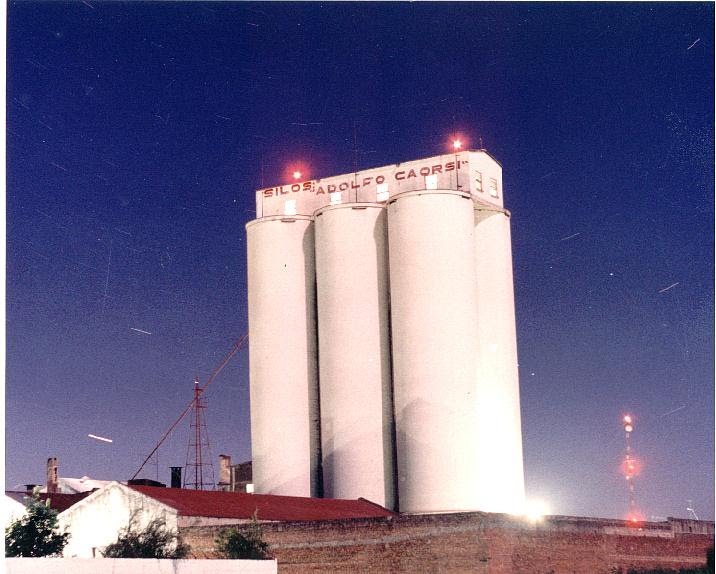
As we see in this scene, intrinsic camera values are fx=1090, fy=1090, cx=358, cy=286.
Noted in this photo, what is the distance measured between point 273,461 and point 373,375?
7.10 m

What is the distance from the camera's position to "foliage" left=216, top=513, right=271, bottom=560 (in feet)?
125

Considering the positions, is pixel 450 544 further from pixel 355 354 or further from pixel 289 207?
pixel 289 207

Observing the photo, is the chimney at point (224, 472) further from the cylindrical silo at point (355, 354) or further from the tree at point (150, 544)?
the tree at point (150, 544)

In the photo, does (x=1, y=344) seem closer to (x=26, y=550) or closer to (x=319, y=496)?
(x=26, y=550)

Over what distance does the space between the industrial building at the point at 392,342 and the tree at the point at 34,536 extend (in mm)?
18478

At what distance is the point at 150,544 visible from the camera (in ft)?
121

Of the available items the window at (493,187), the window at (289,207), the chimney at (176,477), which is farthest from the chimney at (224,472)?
the window at (493,187)

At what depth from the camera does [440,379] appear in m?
50.2

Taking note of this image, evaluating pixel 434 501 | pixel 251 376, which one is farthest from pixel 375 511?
pixel 251 376

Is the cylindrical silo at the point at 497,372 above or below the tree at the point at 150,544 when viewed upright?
above

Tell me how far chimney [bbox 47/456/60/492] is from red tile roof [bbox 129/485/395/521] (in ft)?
68.1

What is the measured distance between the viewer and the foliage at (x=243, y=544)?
125 ft

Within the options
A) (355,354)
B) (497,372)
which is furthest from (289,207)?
(497,372)

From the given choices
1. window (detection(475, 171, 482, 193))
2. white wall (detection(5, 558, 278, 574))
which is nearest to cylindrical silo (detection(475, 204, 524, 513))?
window (detection(475, 171, 482, 193))
